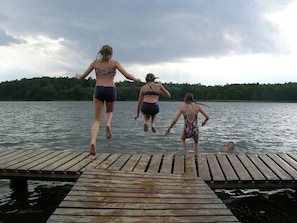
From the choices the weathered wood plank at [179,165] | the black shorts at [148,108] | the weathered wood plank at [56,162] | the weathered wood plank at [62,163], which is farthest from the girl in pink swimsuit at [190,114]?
the weathered wood plank at [56,162]

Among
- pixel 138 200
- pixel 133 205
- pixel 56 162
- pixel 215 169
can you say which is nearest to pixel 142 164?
pixel 215 169

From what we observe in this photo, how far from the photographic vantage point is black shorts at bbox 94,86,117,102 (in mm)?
8070

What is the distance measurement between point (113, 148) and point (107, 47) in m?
13.4

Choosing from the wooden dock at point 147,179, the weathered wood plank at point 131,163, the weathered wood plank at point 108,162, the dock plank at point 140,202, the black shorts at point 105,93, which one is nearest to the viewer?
the dock plank at point 140,202

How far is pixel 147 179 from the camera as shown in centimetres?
744

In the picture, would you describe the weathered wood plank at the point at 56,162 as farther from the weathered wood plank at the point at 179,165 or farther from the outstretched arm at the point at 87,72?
the weathered wood plank at the point at 179,165

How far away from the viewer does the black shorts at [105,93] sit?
8.07m

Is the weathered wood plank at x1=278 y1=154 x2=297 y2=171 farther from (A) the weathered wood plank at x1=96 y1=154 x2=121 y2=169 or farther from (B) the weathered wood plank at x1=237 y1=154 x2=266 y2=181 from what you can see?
(A) the weathered wood plank at x1=96 y1=154 x2=121 y2=169

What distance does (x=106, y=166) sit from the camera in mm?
8711

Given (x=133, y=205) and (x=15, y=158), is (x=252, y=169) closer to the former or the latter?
(x=133, y=205)

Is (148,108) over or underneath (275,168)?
over

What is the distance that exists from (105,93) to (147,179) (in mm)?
2237

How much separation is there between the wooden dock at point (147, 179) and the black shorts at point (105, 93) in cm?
170

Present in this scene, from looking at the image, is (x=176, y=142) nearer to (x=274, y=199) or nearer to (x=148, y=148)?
(x=148, y=148)
